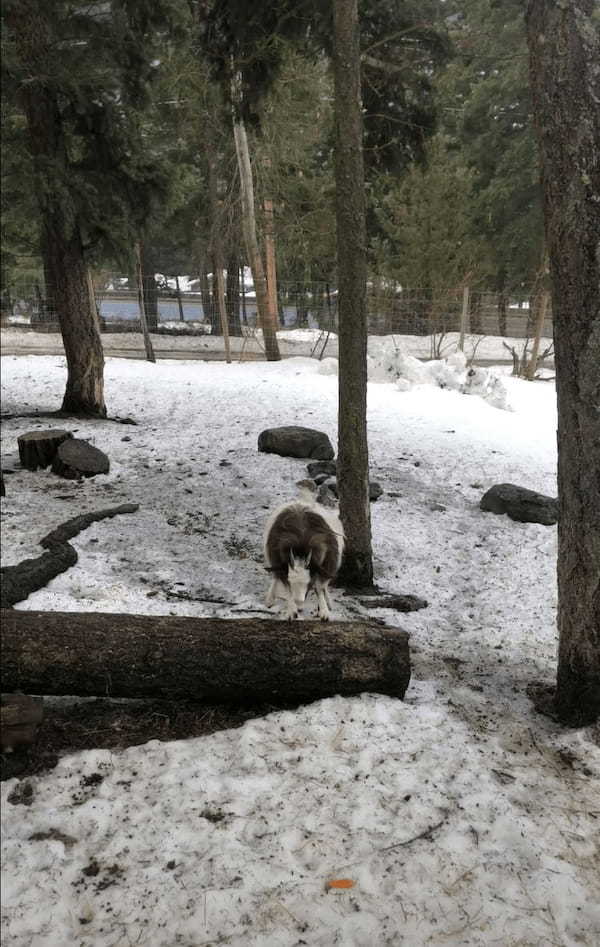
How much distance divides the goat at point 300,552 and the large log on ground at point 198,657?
13.9 inches

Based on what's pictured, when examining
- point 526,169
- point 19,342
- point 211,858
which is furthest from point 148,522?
point 526,169

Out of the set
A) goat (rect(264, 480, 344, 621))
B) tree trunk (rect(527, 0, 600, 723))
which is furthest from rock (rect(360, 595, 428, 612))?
tree trunk (rect(527, 0, 600, 723))

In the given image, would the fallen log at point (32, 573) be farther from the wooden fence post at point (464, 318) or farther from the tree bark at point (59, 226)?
the wooden fence post at point (464, 318)

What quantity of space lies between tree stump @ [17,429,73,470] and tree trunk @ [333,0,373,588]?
14.2 feet

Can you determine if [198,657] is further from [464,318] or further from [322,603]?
[464,318]

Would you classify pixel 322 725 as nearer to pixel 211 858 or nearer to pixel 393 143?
pixel 211 858

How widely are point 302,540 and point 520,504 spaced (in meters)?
4.19

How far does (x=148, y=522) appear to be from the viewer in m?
7.11

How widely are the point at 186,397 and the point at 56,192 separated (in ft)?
16.4

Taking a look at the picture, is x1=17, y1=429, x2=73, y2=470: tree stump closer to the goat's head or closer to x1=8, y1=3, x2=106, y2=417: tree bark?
x1=8, y1=3, x2=106, y2=417: tree bark

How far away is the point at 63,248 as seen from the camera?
982 centimetres

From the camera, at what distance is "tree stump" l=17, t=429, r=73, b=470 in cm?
831

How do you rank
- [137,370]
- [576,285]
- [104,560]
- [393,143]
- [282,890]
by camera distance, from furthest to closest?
[137,370]
[393,143]
[104,560]
[576,285]
[282,890]

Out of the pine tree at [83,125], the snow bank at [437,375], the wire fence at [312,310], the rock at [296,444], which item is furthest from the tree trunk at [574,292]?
the wire fence at [312,310]
